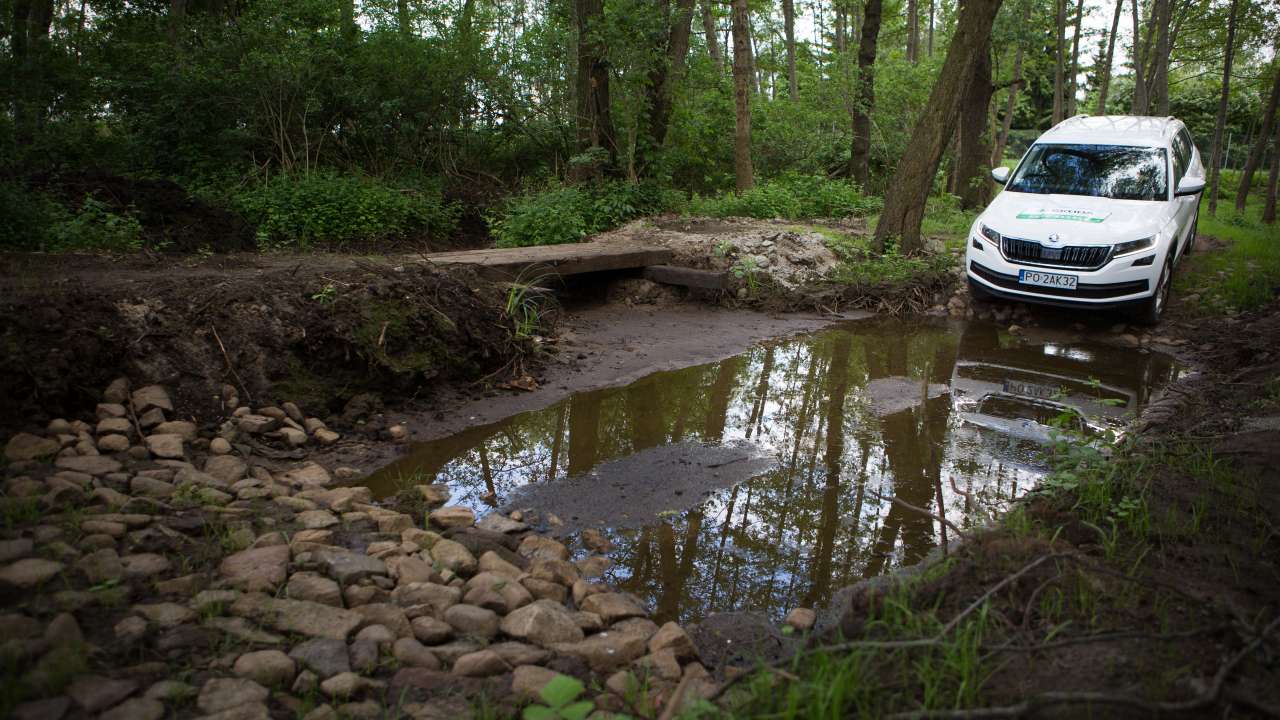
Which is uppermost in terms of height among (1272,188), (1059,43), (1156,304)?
(1059,43)

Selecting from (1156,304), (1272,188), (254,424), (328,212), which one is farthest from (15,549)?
(1272,188)

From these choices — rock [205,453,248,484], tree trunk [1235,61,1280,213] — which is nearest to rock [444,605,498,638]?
rock [205,453,248,484]

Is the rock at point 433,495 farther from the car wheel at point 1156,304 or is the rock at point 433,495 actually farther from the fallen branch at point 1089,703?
the car wheel at point 1156,304

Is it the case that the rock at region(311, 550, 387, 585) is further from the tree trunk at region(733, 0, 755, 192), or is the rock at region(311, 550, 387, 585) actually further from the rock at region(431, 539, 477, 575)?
the tree trunk at region(733, 0, 755, 192)

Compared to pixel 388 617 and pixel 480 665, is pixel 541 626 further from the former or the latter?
pixel 388 617

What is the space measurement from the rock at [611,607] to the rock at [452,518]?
3.22 ft

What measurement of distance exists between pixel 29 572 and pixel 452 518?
1751 mm

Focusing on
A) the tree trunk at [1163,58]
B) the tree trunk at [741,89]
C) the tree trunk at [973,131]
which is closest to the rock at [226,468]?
the tree trunk at [741,89]

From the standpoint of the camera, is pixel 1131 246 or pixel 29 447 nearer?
pixel 29 447

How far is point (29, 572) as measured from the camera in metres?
2.75

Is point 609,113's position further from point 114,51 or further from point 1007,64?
point 1007,64

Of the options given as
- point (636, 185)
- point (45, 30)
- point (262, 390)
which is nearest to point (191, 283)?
point (262, 390)

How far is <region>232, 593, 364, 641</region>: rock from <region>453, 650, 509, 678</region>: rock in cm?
→ 45

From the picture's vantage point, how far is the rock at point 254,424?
486 cm
